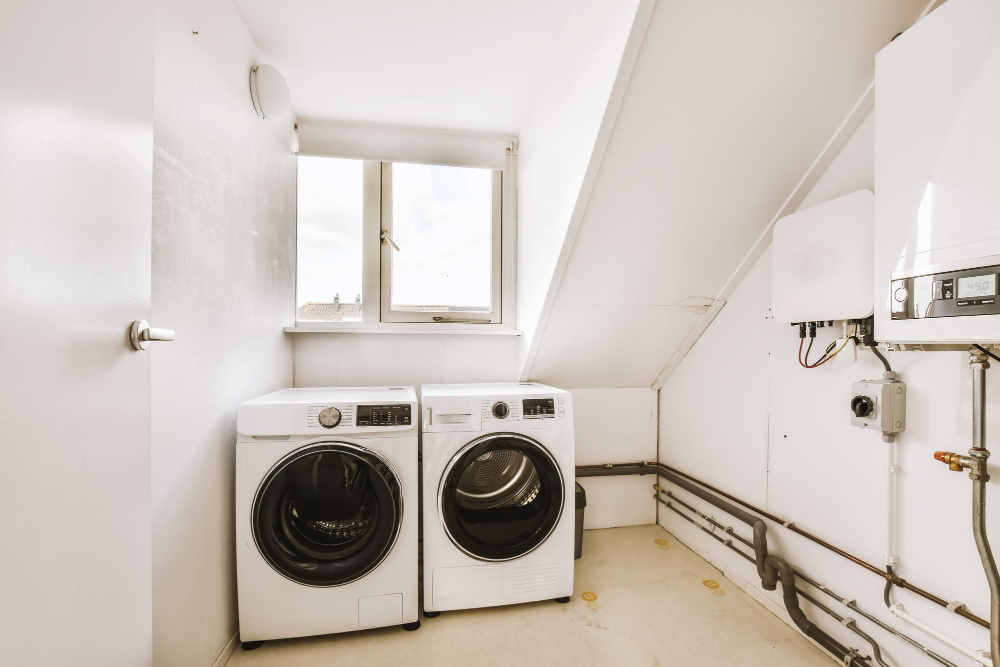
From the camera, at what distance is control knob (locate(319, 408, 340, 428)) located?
5.48ft

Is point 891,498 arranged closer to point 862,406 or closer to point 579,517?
point 862,406

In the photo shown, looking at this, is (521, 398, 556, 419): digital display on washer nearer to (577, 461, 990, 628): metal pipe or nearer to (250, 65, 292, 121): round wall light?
(577, 461, 990, 628): metal pipe

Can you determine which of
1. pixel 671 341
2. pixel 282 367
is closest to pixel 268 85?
pixel 282 367

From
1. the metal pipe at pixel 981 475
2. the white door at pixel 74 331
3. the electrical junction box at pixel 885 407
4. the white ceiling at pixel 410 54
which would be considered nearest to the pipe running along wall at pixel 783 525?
Result: the metal pipe at pixel 981 475

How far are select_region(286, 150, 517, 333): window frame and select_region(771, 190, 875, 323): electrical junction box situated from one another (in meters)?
1.37

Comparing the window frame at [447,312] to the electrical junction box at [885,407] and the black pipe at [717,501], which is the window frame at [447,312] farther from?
the electrical junction box at [885,407]

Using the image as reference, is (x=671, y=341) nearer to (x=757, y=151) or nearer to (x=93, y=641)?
(x=757, y=151)

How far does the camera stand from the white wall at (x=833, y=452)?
1.23m

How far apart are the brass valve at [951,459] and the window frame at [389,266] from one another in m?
1.79

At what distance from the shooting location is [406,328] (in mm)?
2512

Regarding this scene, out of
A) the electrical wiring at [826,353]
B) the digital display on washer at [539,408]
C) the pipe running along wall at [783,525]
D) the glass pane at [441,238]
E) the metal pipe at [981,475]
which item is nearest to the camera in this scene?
the metal pipe at [981,475]

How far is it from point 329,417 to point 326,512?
38cm

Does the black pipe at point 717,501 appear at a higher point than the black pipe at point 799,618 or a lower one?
higher

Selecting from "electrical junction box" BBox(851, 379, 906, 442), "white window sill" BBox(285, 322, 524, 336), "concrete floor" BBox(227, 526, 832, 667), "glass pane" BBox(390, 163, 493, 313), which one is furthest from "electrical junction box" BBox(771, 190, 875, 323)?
"glass pane" BBox(390, 163, 493, 313)
